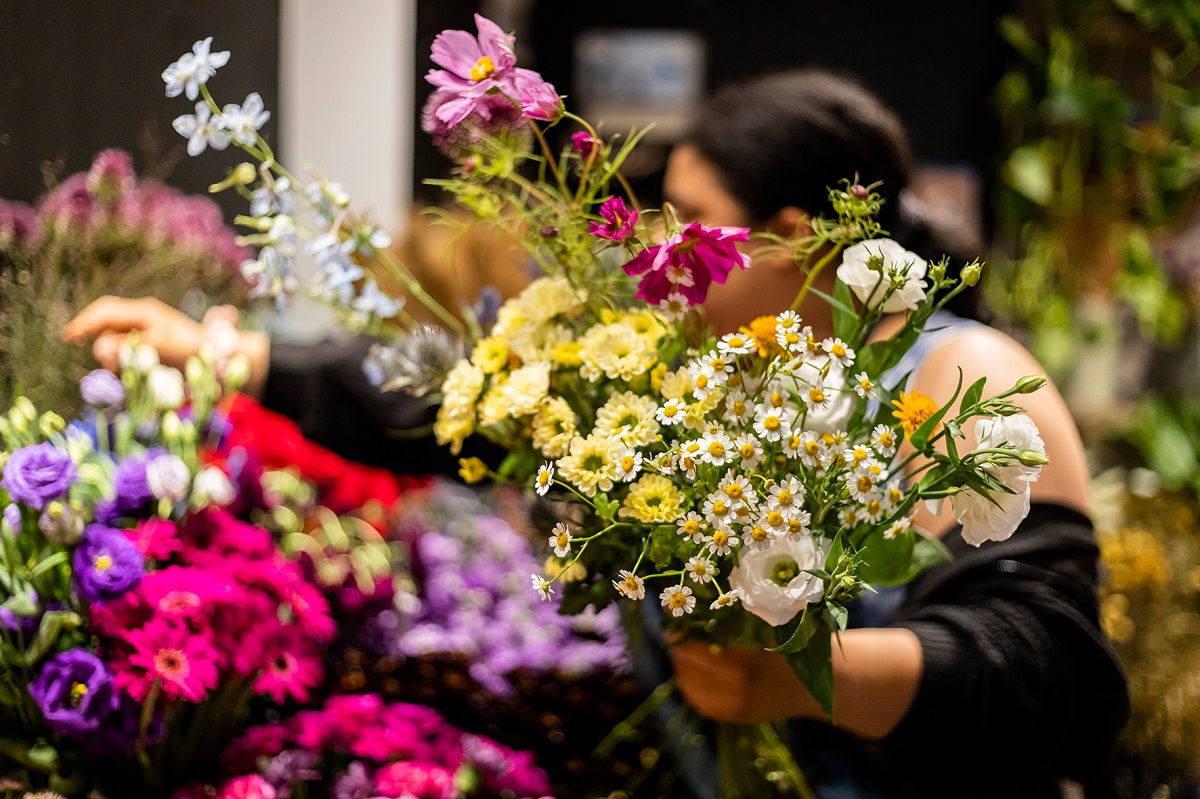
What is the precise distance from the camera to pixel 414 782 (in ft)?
2.98

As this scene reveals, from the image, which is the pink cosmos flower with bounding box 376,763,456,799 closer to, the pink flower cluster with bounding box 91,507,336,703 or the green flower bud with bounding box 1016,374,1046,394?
the pink flower cluster with bounding box 91,507,336,703

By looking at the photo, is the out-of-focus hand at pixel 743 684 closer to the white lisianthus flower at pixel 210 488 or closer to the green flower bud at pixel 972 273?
the green flower bud at pixel 972 273

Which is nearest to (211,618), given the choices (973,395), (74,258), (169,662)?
(169,662)

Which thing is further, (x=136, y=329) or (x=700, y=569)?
(x=136, y=329)

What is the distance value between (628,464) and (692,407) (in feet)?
0.17

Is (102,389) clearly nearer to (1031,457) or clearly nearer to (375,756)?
(375,756)

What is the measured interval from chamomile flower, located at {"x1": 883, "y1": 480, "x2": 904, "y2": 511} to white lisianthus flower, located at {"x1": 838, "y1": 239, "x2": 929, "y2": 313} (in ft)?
0.39

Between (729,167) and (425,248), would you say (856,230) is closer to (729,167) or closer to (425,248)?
(729,167)

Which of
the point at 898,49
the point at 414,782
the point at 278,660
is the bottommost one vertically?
the point at 414,782

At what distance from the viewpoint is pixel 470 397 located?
2.48 ft

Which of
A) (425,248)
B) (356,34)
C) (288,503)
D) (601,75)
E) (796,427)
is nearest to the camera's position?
(796,427)

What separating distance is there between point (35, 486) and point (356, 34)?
1.39 metres

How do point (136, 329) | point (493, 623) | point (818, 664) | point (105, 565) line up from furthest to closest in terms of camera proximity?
1. point (493, 623)
2. point (136, 329)
3. point (105, 565)
4. point (818, 664)

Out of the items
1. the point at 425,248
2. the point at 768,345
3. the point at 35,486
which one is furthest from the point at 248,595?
the point at 425,248
